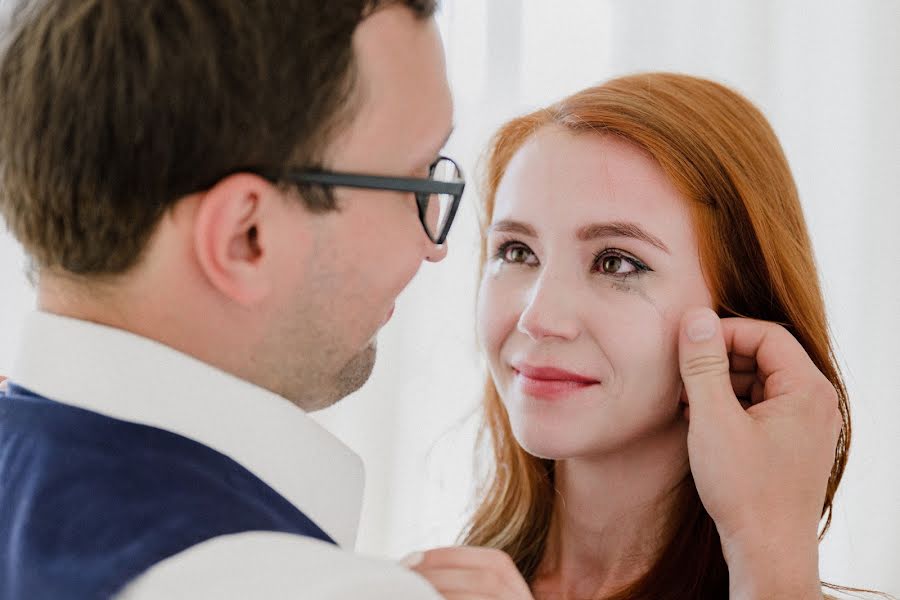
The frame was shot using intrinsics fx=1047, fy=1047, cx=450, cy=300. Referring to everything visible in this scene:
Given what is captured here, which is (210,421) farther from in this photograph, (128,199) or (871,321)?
(871,321)

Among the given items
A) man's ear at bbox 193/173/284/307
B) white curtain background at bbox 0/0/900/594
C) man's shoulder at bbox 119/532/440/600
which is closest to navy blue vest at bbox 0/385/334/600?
man's shoulder at bbox 119/532/440/600

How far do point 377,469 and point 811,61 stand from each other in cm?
132

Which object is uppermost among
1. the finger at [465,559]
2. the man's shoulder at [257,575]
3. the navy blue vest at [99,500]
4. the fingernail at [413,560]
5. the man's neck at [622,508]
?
the navy blue vest at [99,500]

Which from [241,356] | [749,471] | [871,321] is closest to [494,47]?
[871,321]

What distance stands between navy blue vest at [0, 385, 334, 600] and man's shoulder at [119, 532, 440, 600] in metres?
0.01

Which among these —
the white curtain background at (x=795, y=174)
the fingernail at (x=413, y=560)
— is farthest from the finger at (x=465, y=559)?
the white curtain background at (x=795, y=174)

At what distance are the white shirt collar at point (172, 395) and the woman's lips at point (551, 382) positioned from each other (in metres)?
0.46

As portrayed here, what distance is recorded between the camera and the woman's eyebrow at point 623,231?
1300mm

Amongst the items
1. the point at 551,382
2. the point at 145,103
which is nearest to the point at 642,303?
the point at 551,382

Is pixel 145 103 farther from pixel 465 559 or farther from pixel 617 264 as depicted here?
pixel 617 264

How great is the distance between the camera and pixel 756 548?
3.93 ft

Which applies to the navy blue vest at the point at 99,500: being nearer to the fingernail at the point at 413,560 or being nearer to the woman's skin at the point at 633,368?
the fingernail at the point at 413,560

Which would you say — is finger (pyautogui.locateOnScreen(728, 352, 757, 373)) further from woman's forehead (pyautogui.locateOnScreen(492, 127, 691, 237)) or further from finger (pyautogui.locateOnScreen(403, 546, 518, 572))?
finger (pyautogui.locateOnScreen(403, 546, 518, 572))

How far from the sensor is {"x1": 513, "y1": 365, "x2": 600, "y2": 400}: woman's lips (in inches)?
51.8
